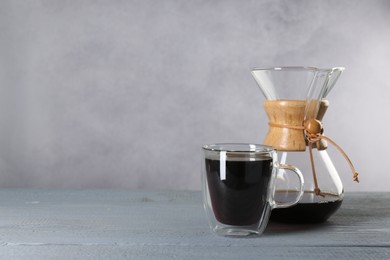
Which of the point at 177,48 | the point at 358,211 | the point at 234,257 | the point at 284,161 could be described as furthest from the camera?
the point at 177,48

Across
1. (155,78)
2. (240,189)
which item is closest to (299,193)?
(240,189)

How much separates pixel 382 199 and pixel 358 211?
5.2 inches

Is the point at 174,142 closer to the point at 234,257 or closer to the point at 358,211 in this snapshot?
the point at 358,211

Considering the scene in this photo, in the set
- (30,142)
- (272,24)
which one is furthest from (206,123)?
(30,142)

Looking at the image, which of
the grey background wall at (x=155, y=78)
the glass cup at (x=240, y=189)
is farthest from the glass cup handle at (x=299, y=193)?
the grey background wall at (x=155, y=78)

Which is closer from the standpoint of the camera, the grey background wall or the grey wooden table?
the grey wooden table

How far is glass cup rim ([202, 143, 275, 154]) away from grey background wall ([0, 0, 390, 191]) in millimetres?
1397

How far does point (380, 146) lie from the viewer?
225cm

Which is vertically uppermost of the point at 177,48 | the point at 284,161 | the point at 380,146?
the point at 177,48

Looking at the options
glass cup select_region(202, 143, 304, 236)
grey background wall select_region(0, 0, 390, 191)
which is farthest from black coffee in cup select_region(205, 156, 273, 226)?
grey background wall select_region(0, 0, 390, 191)

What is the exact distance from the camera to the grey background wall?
7.07 ft

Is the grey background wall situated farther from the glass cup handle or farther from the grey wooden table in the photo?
the glass cup handle

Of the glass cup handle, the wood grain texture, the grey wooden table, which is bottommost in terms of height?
the grey wooden table

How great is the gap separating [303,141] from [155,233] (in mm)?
244
